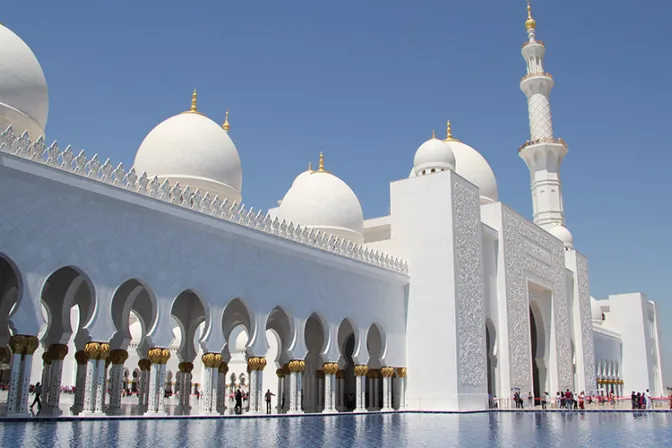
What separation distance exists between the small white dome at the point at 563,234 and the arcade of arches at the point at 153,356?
347 inches

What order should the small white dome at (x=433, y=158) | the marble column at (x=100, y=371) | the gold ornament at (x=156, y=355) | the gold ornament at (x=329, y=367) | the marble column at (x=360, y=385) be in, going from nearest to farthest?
1. the marble column at (x=100, y=371)
2. the gold ornament at (x=156, y=355)
3. the gold ornament at (x=329, y=367)
4. the marble column at (x=360, y=385)
5. the small white dome at (x=433, y=158)

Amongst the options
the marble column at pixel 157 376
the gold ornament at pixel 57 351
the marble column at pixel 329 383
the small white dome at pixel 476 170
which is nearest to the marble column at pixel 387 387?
the marble column at pixel 329 383

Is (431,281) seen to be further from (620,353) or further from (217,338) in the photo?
(620,353)

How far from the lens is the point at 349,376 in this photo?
A: 16297 mm

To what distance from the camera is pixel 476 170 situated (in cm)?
1864

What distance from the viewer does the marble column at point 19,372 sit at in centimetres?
755

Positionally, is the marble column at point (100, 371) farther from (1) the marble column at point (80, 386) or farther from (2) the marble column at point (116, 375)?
(1) the marble column at point (80, 386)

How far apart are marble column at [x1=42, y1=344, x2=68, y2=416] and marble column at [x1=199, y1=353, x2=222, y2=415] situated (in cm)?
195

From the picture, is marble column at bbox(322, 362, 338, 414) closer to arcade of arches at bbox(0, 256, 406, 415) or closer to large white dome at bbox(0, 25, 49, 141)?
arcade of arches at bbox(0, 256, 406, 415)

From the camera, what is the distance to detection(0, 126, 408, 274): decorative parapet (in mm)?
7832

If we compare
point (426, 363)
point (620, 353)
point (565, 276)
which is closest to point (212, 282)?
point (426, 363)

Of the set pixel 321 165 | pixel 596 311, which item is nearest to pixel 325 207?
pixel 321 165

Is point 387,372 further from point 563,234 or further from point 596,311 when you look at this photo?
point 596,311

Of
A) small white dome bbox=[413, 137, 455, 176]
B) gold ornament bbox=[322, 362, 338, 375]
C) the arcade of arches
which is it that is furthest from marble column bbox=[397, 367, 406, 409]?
small white dome bbox=[413, 137, 455, 176]
